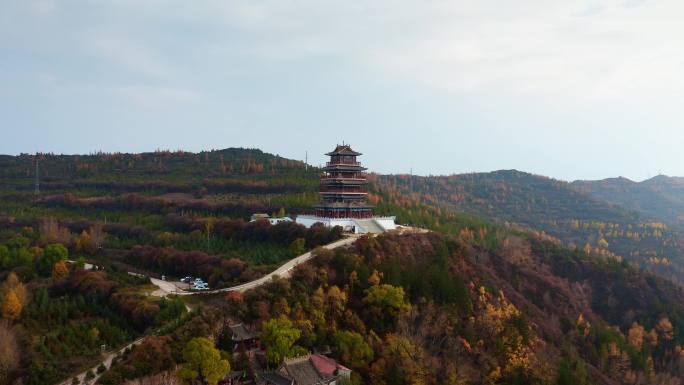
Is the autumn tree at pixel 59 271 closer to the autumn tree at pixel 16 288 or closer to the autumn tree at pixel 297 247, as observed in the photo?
the autumn tree at pixel 16 288

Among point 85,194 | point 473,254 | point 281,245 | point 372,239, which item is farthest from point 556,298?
point 85,194

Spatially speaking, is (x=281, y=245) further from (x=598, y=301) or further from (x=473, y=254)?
(x=598, y=301)

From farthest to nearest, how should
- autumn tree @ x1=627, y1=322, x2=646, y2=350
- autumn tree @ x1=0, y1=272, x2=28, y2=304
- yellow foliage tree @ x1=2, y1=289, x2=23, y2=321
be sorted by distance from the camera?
autumn tree @ x1=627, y1=322, x2=646, y2=350, autumn tree @ x1=0, y1=272, x2=28, y2=304, yellow foliage tree @ x1=2, y1=289, x2=23, y2=321

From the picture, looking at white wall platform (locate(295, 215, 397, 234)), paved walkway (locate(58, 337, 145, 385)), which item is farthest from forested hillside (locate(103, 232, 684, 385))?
white wall platform (locate(295, 215, 397, 234))

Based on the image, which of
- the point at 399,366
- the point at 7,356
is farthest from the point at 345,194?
the point at 7,356

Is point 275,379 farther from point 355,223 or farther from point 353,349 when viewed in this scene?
point 355,223

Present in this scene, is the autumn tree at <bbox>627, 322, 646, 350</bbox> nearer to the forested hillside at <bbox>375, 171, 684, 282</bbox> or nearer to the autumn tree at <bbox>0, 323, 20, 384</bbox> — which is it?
the autumn tree at <bbox>0, 323, 20, 384</bbox>

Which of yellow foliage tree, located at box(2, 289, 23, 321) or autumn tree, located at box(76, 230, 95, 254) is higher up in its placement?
autumn tree, located at box(76, 230, 95, 254)

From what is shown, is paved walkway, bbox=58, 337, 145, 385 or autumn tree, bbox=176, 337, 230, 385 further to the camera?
paved walkway, bbox=58, 337, 145, 385
